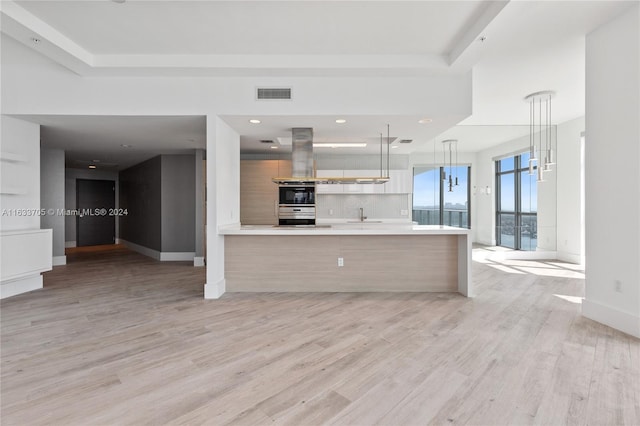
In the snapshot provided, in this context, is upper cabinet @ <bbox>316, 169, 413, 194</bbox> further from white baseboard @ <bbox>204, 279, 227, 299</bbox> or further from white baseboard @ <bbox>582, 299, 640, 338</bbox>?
white baseboard @ <bbox>582, 299, 640, 338</bbox>

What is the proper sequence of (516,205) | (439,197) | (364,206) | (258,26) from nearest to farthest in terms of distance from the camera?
(258,26) < (516,205) < (364,206) < (439,197)

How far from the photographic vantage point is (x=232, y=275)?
4.56 metres

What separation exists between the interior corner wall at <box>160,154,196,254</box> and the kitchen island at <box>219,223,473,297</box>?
3511 millimetres

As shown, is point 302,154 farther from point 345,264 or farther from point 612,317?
point 612,317

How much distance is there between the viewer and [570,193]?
21.9 ft

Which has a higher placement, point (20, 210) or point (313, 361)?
point (20, 210)

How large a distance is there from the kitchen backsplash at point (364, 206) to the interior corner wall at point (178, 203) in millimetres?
3002

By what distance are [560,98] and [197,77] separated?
5601mm

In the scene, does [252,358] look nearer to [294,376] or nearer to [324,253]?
[294,376]

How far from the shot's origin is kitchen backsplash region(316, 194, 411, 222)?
7.82 m

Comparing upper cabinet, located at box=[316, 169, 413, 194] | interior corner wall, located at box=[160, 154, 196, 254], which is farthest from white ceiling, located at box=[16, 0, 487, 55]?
interior corner wall, located at box=[160, 154, 196, 254]

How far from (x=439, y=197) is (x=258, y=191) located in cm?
476

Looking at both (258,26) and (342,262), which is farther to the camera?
(342,262)

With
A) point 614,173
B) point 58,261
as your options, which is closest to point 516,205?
point 614,173
